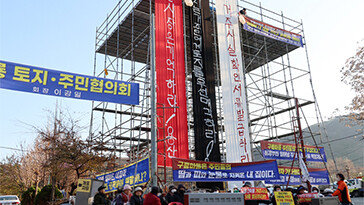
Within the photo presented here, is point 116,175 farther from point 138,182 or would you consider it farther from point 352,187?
point 352,187

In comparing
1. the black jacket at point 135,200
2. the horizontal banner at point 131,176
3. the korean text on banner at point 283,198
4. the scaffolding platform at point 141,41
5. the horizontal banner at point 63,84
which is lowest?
the korean text on banner at point 283,198

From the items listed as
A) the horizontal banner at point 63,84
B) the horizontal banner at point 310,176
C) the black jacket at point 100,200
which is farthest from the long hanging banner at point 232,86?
the black jacket at point 100,200

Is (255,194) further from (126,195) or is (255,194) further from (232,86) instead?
(232,86)

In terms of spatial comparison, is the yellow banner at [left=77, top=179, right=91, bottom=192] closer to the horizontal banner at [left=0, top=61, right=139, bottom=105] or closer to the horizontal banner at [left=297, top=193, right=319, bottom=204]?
the horizontal banner at [left=0, top=61, right=139, bottom=105]

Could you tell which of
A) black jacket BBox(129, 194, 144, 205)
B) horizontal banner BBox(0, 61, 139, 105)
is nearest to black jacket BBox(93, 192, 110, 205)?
black jacket BBox(129, 194, 144, 205)

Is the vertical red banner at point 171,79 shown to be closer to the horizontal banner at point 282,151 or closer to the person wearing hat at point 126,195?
the horizontal banner at point 282,151

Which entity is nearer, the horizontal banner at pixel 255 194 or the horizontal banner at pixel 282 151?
the horizontal banner at pixel 255 194

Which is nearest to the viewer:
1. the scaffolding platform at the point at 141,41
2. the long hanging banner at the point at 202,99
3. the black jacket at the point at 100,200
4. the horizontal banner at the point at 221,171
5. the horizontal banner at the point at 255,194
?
the black jacket at the point at 100,200

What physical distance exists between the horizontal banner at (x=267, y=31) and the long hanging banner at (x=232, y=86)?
1.16 m

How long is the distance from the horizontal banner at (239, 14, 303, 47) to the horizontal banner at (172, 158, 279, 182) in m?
9.16

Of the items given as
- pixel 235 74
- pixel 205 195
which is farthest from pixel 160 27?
pixel 205 195

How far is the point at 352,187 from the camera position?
28.0 m

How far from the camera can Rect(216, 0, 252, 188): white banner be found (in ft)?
49.7

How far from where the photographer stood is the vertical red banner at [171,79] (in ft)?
48.2
